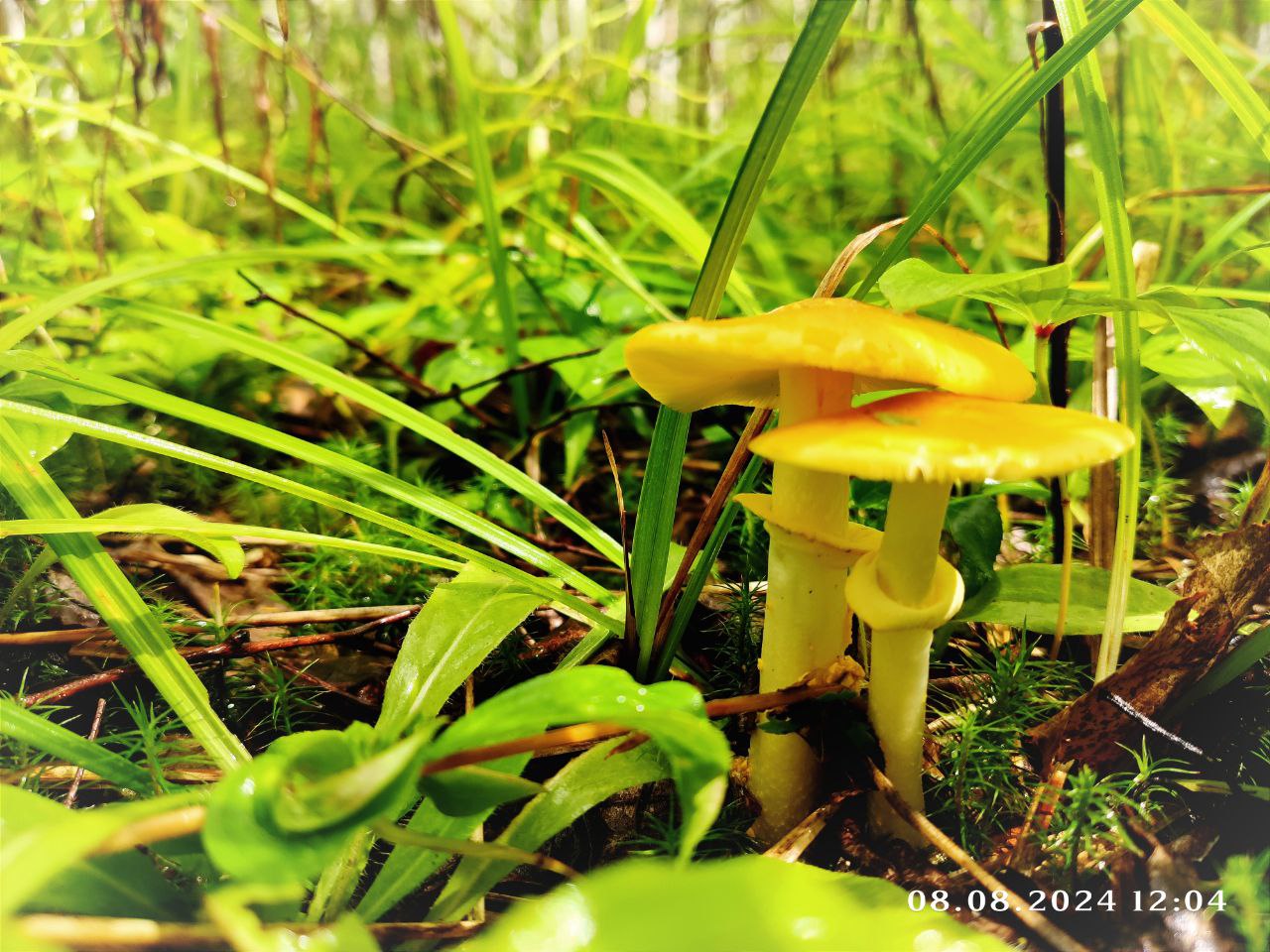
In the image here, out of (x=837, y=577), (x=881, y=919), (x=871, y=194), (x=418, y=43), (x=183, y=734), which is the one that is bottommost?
(x=183, y=734)

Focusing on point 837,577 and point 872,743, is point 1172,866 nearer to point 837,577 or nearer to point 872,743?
point 872,743

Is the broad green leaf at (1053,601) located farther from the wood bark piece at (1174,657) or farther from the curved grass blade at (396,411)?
the curved grass blade at (396,411)

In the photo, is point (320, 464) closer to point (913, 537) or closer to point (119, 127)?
point (913, 537)

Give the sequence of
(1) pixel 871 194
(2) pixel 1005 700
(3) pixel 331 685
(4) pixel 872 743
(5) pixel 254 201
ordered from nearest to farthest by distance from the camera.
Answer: (4) pixel 872 743 < (2) pixel 1005 700 < (3) pixel 331 685 < (1) pixel 871 194 < (5) pixel 254 201

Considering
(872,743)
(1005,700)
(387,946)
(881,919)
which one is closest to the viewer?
(881,919)

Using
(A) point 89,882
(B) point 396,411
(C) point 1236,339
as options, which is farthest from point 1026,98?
(A) point 89,882

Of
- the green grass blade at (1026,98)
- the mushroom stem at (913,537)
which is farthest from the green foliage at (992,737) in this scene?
the green grass blade at (1026,98)

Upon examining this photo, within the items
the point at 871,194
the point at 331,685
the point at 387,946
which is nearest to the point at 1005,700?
the point at 387,946
